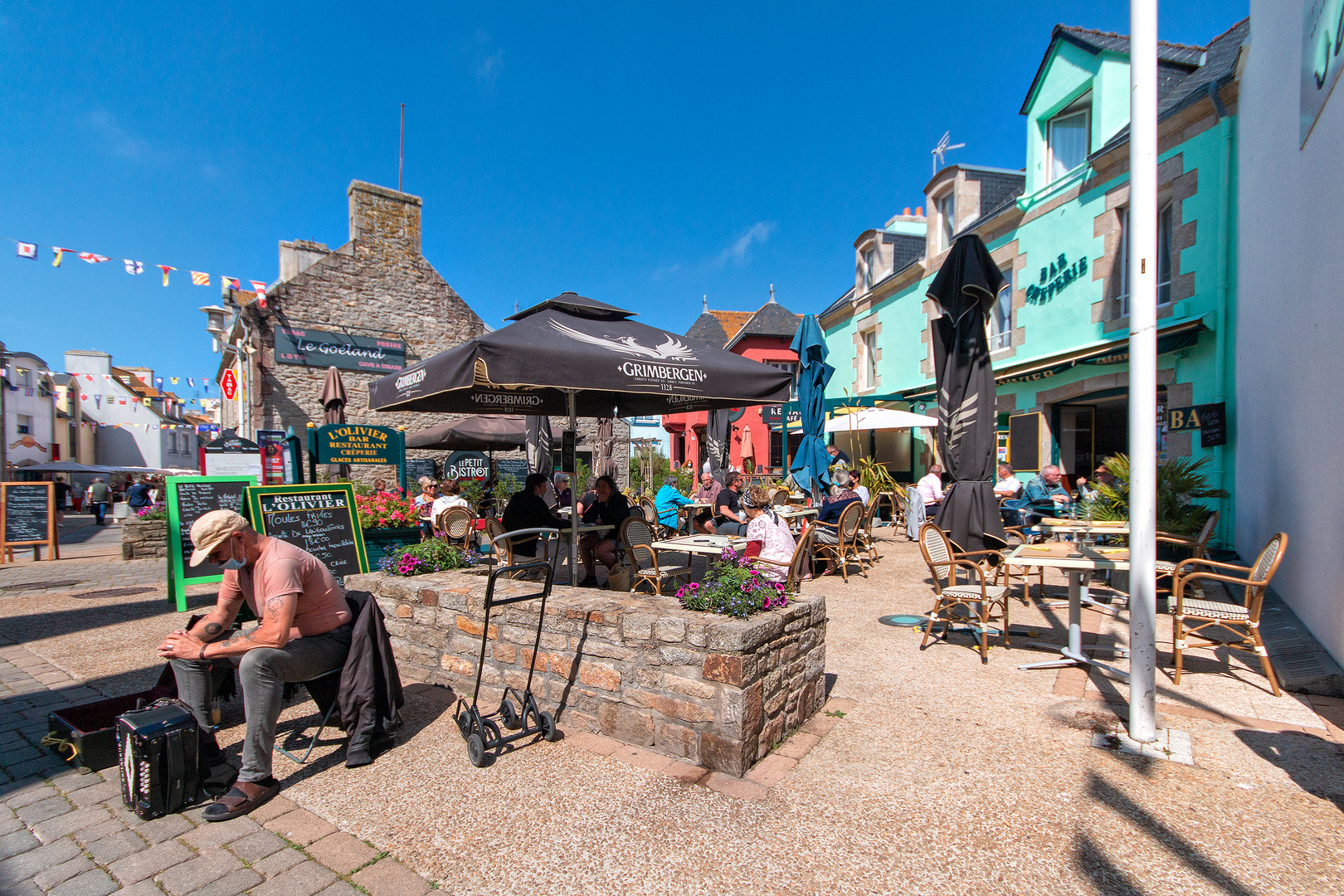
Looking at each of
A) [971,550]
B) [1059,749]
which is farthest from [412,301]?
[1059,749]

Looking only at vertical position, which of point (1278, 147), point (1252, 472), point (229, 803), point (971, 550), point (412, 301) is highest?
point (412, 301)

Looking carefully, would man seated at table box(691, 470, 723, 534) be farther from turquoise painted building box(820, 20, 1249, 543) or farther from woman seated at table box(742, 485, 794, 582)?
turquoise painted building box(820, 20, 1249, 543)

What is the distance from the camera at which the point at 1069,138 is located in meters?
11.2

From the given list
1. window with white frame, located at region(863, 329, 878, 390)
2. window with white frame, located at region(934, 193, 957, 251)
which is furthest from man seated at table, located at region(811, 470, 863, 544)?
window with white frame, located at region(863, 329, 878, 390)

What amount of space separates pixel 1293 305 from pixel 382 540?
8.60 m

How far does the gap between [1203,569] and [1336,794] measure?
417 cm

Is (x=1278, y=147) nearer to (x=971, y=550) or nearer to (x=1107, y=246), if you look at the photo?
(x=1107, y=246)

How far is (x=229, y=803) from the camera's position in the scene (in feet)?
9.23

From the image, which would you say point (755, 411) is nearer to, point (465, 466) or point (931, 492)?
point (465, 466)

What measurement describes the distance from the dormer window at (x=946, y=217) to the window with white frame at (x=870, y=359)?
10.2 ft

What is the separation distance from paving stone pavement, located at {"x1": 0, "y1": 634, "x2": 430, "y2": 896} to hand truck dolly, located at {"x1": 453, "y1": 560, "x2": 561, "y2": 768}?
0.71 meters

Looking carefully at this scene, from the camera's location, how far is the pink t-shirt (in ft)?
10.0

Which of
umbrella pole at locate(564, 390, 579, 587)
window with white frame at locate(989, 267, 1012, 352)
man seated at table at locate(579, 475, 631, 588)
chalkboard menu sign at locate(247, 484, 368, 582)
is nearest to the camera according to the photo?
umbrella pole at locate(564, 390, 579, 587)

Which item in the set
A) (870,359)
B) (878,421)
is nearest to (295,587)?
(878,421)
